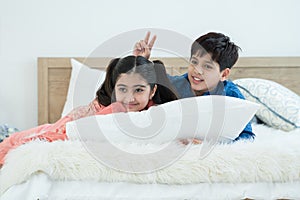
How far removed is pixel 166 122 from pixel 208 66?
2.00ft

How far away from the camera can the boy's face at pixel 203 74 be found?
1907mm

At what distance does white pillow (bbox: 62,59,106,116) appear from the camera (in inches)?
93.6

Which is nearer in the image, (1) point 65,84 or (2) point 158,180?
(2) point 158,180

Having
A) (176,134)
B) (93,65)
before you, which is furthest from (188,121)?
(93,65)

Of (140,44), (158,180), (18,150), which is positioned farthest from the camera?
(140,44)

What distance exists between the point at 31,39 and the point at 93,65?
17.2 inches

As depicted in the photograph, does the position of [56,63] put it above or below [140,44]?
below

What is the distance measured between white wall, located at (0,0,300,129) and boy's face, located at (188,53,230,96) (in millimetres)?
947

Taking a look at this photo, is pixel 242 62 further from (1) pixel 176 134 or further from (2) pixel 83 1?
(1) pixel 176 134

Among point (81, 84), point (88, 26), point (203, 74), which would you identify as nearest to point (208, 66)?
point (203, 74)

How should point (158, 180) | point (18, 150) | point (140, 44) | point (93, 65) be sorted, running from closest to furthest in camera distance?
1. point (158, 180)
2. point (18, 150)
3. point (140, 44)
4. point (93, 65)

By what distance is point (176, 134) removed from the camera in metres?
1.40

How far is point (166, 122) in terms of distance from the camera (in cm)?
138

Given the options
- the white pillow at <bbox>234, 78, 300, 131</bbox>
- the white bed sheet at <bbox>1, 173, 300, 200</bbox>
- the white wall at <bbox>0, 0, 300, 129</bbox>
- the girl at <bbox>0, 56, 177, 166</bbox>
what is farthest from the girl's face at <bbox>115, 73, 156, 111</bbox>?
the white wall at <bbox>0, 0, 300, 129</bbox>
